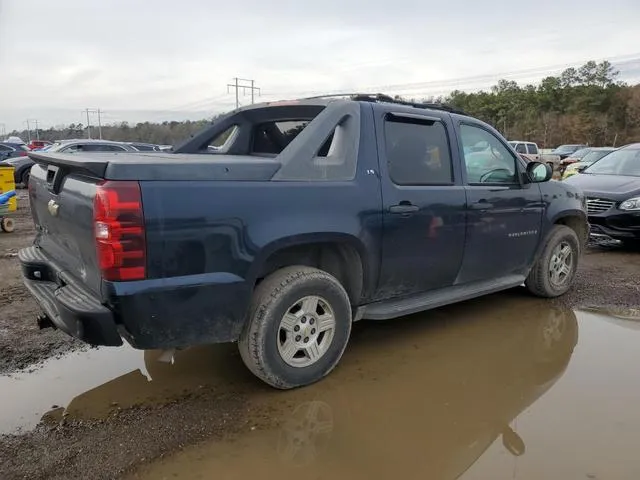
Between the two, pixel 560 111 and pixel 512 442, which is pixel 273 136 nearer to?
pixel 512 442

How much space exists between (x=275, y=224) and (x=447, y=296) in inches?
71.3

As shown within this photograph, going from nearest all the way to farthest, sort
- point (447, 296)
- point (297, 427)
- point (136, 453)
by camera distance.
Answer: point (136, 453) → point (297, 427) → point (447, 296)

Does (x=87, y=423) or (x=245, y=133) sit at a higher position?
(x=245, y=133)

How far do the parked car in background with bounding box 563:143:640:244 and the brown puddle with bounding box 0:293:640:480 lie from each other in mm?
3263

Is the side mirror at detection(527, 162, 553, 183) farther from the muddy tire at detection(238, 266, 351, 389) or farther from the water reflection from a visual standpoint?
the muddy tire at detection(238, 266, 351, 389)

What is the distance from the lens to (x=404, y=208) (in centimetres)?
377

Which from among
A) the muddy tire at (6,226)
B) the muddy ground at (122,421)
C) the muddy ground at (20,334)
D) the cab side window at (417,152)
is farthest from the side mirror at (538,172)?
the muddy tire at (6,226)

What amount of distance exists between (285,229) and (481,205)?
195 centimetres

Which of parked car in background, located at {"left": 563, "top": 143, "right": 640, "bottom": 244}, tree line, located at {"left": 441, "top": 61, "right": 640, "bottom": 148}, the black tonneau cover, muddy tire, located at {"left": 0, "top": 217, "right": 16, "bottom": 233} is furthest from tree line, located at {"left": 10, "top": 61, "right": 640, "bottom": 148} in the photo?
the black tonneau cover

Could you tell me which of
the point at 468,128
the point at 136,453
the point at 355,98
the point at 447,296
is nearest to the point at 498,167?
the point at 468,128

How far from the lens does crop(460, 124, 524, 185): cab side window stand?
14.6 ft

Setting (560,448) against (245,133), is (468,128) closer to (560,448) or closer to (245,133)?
(245,133)

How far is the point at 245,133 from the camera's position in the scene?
187 inches

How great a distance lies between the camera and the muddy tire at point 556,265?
5.27 metres
